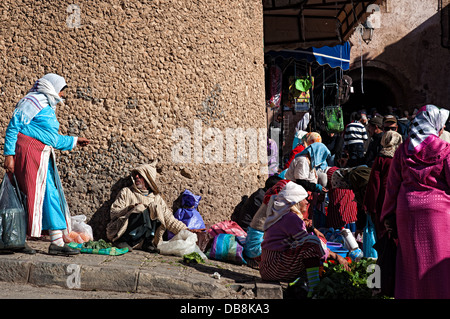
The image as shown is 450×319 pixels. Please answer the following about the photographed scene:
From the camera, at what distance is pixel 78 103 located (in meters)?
5.23

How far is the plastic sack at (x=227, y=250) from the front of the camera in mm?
4828

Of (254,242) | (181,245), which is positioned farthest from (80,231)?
(254,242)

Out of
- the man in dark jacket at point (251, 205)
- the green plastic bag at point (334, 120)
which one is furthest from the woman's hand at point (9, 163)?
the green plastic bag at point (334, 120)

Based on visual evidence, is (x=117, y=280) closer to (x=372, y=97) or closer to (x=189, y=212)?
(x=189, y=212)

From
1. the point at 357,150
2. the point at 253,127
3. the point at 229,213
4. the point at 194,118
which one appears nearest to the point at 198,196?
the point at 229,213

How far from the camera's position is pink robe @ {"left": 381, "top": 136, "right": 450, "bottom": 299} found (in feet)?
10.0

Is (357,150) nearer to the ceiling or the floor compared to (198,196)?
nearer to the ceiling

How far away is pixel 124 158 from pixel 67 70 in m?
1.09

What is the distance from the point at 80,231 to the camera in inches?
197

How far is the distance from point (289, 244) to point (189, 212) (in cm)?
167

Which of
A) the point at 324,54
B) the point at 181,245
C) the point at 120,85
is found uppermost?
the point at 324,54

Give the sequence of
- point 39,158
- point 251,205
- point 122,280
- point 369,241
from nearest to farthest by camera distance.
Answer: point 122,280, point 39,158, point 369,241, point 251,205
